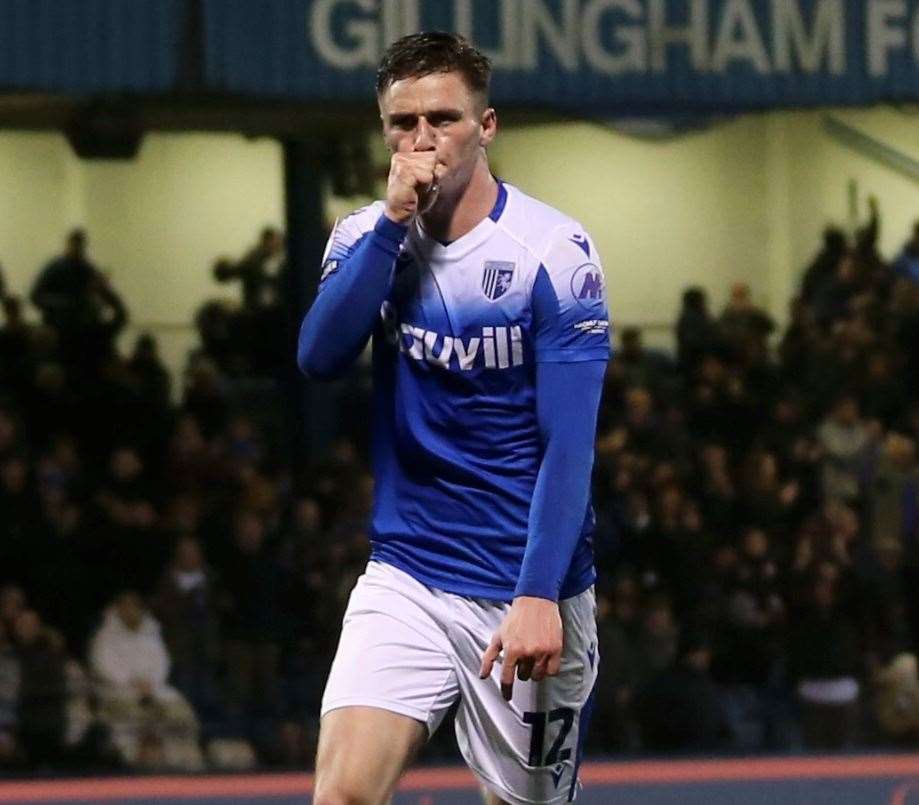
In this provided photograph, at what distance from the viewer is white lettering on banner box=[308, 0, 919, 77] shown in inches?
283

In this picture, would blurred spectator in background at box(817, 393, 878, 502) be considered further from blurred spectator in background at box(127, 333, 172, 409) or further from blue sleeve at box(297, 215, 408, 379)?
blue sleeve at box(297, 215, 408, 379)

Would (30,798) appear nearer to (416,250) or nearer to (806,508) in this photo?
(806,508)

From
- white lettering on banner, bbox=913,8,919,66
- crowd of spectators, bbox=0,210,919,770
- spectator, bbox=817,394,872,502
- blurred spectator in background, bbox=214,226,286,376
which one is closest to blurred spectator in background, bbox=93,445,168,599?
crowd of spectators, bbox=0,210,919,770

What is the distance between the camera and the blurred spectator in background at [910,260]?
25.8 ft

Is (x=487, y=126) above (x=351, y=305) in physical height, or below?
above

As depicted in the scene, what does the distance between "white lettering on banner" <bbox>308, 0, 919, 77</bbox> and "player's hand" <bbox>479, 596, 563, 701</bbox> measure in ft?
13.6

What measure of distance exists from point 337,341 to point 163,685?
4.01 metres

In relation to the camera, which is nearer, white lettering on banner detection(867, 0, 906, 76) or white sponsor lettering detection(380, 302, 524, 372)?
white sponsor lettering detection(380, 302, 524, 372)

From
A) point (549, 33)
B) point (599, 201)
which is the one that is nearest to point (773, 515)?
point (599, 201)

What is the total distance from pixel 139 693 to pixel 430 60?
415cm

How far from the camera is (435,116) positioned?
3.29 metres

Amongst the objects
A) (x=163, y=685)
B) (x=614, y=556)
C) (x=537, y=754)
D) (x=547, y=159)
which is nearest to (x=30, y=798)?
(x=163, y=685)

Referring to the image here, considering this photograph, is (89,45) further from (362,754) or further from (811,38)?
(362,754)

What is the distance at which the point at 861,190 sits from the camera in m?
7.84
